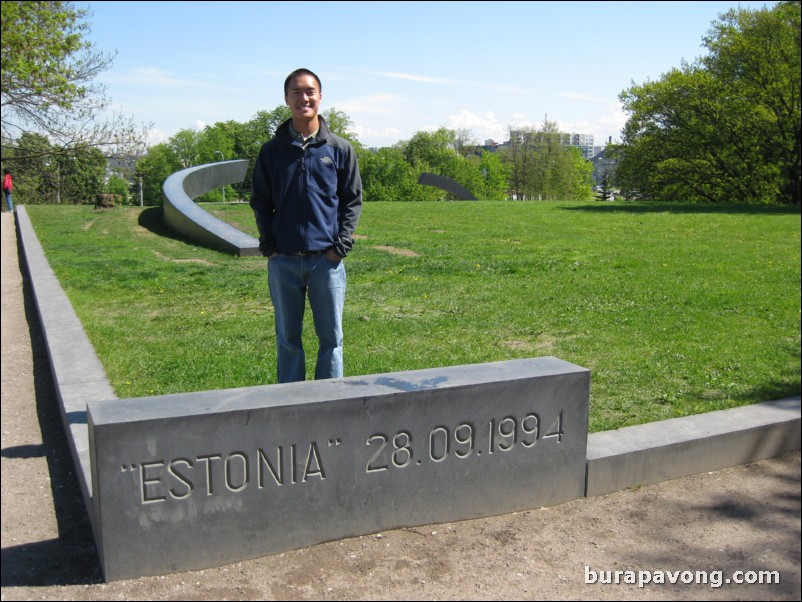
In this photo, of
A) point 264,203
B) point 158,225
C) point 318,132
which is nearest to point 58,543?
point 264,203

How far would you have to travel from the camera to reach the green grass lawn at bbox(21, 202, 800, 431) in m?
6.07

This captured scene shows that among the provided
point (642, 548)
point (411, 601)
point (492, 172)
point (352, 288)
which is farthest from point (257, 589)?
point (492, 172)

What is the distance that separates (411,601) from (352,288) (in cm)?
741

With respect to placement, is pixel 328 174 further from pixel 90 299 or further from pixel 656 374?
pixel 90 299

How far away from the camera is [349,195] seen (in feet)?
14.4

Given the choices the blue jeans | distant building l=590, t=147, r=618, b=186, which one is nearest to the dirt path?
the blue jeans

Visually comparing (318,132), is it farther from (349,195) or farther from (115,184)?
(115,184)

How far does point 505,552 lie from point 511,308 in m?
5.25

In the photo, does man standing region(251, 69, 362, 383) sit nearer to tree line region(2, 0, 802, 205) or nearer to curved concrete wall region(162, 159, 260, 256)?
tree line region(2, 0, 802, 205)

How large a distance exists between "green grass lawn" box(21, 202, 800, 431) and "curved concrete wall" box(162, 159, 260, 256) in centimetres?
40

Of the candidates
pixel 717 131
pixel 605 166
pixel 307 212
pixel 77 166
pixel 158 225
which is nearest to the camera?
pixel 307 212

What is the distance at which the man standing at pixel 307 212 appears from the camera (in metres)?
4.25

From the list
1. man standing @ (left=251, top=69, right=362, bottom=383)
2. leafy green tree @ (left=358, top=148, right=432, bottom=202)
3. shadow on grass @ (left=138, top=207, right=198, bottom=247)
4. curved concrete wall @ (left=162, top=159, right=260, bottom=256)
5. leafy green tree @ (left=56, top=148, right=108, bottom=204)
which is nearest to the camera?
man standing @ (left=251, top=69, right=362, bottom=383)

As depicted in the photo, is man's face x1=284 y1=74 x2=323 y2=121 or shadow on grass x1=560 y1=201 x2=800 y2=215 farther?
shadow on grass x1=560 y1=201 x2=800 y2=215
